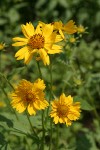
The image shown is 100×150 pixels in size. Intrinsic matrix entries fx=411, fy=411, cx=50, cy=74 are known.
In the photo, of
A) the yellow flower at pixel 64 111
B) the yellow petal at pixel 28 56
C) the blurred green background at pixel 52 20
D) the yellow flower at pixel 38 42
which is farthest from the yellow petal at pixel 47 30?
the blurred green background at pixel 52 20

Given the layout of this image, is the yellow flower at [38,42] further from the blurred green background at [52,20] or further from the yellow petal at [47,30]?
the blurred green background at [52,20]

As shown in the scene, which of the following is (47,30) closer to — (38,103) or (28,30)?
(28,30)

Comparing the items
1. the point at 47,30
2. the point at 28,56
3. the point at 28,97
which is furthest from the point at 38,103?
the point at 47,30

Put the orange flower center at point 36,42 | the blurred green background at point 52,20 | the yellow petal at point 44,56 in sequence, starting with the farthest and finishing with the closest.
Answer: the blurred green background at point 52,20
the orange flower center at point 36,42
the yellow petal at point 44,56

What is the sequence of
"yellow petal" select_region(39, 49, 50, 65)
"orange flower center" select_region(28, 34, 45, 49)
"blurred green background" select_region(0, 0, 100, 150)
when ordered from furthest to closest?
1. "blurred green background" select_region(0, 0, 100, 150)
2. "orange flower center" select_region(28, 34, 45, 49)
3. "yellow petal" select_region(39, 49, 50, 65)

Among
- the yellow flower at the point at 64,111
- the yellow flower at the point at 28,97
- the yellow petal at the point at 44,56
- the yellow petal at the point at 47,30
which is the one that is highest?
the yellow petal at the point at 47,30

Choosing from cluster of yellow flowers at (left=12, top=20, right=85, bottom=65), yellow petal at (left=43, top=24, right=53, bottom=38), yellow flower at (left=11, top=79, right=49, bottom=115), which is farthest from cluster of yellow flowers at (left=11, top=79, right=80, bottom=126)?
yellow petal at (left=43, top=24, right=53, bottom=38)

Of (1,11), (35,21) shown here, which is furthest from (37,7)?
(1,11)

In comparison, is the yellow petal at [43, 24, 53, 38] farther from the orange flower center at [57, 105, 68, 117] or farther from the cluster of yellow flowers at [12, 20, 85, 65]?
the orange flower center at [57, 105, 68, 117]
